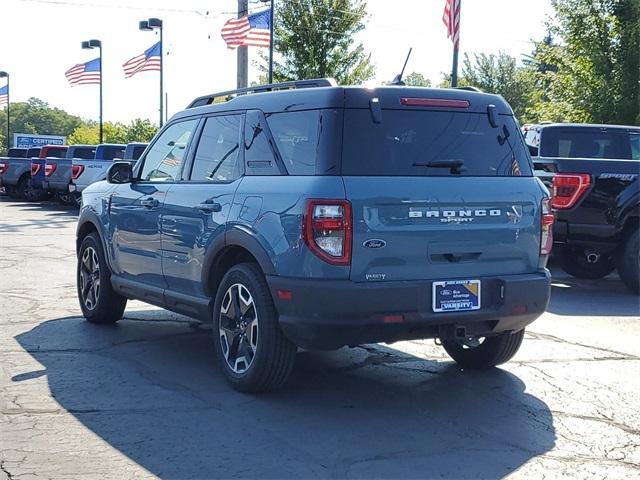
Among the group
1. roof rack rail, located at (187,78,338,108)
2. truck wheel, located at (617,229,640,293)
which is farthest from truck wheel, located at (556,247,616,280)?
roof rack rail, located at (187,78,338,108)

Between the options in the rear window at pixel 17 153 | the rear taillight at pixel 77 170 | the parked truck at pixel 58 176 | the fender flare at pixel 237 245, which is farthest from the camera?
the rear window at pixel 17 153

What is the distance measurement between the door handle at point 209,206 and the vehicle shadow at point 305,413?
1166 mm

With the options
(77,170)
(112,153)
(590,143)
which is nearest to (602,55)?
(590,143)

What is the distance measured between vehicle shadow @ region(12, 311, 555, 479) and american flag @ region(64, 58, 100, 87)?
87.5 ft

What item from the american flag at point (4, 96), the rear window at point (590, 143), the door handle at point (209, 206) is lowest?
the door handle at point (209, 206)

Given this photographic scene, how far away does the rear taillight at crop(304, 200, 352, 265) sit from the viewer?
15.5ft

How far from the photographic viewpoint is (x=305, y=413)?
5.03 metres

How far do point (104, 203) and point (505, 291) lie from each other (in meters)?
3.84

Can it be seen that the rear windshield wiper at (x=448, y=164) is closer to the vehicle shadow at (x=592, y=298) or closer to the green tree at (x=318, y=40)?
the vehicle shadow at (x=592, y=298)

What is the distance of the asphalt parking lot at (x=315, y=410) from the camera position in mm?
4207

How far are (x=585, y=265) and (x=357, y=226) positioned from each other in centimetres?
716

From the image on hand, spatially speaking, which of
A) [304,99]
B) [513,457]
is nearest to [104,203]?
[304,99]

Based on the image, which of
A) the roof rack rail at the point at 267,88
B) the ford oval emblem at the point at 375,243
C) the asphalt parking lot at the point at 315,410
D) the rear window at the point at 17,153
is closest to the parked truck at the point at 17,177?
the rear window at the point at 17,153

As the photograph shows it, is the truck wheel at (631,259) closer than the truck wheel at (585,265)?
Yes
